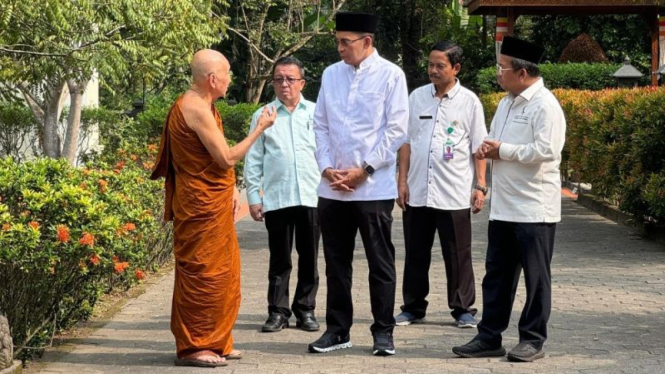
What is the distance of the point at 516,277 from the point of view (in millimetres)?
7438

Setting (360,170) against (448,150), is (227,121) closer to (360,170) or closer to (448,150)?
(448,150)

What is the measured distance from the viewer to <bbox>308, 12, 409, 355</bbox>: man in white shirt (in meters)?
7.36

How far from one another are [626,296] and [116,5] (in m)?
4.85

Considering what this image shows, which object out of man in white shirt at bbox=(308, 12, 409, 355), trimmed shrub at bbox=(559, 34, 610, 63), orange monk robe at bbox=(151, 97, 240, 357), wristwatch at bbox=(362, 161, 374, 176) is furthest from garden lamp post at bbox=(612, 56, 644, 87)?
orange monk robe at bbox=(151, 97, 240, 357)

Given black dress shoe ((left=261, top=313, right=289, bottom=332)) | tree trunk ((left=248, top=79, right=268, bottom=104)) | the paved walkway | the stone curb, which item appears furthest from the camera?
tree trunk ((left=248, top=79, right=268, bottom=104))

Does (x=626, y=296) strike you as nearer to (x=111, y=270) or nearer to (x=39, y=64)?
(x=111, y=270)

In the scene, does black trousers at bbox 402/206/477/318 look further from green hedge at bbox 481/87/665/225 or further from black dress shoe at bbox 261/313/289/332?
Answer: green hedge at bbox 481/87/665/225

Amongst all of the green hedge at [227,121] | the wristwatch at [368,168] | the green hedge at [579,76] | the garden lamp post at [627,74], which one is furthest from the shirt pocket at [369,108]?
the green hedge at [579,76]

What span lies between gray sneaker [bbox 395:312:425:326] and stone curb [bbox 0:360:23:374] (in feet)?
9.50

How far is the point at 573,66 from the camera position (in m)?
31.6

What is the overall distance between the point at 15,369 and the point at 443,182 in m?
3.42

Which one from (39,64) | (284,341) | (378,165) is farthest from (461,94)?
(39,64)

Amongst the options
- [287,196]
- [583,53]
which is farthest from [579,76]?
[287,196]

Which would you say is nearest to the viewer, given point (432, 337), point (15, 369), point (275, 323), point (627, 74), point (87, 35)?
point (15, 369)
